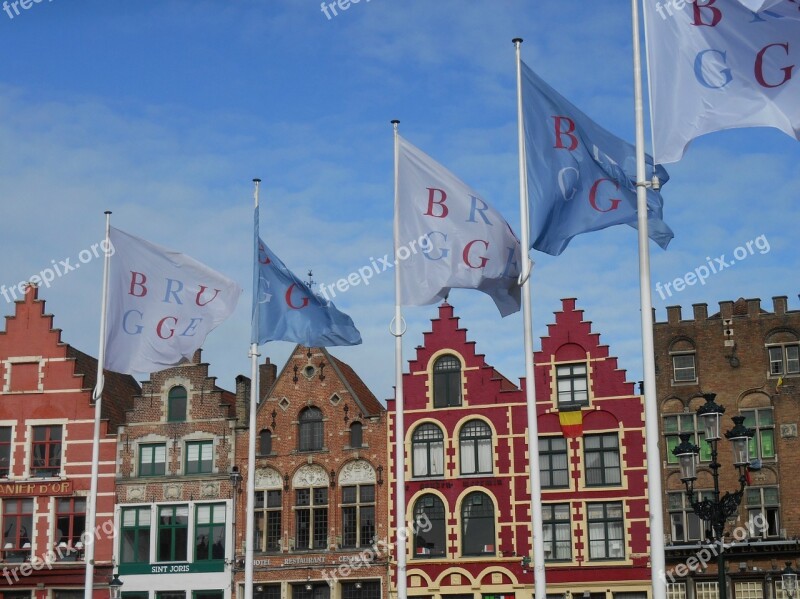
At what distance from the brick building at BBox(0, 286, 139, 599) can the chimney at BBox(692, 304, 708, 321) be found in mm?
23911

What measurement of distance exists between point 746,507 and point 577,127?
26.1 m

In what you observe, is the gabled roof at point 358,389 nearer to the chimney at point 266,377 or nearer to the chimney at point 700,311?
the chimney at point 266,377

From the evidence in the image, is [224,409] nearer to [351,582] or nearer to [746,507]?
[351,582]

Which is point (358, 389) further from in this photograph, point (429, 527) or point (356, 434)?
point (429, 527)

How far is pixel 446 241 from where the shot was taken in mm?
25109

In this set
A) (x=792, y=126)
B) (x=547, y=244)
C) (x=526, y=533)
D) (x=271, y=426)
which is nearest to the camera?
(x=792, y=126)

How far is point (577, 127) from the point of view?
75.7 feet

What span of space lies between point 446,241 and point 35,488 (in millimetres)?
27619

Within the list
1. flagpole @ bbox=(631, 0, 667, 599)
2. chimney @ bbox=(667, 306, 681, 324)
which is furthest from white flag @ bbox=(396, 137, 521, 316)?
chimney @ bbox=(667, 306, 681, 324)

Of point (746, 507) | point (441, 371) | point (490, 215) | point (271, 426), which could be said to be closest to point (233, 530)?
point (271, 426)

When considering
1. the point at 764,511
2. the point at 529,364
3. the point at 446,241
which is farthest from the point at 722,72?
the point at 764,511

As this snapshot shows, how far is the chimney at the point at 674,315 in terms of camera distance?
47.3 m

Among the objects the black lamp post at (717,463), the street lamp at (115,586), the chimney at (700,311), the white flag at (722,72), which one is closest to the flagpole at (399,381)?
the black lamp post at (717,463)

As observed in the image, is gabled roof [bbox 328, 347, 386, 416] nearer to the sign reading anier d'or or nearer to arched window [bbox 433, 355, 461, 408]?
arched window [bbox 433, 355, 461, 408]
